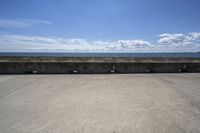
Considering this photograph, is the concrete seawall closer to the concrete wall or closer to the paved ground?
the concrete wall

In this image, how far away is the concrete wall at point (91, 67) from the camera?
1095 cm

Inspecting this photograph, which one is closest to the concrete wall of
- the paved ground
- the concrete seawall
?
the concrete seawall

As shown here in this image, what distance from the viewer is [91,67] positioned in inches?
448

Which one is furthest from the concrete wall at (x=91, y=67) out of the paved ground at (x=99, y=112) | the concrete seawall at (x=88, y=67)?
the paved ground at (x=99, y=112)

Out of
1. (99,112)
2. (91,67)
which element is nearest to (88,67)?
(91,67)

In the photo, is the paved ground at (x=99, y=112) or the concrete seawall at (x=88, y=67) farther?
the concrete seawall at (x=88, y=67)

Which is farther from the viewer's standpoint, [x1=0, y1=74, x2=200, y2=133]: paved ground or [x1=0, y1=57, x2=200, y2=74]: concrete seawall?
[x1=0, y1=57, x2=200, y2=74]: concrete seawall

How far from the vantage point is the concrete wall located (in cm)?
1095

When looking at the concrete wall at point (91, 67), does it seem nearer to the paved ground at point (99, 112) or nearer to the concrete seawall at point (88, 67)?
the concrete seawall at point (88, 67)

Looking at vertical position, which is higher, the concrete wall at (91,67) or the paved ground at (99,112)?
the concrete wall at (91,67)

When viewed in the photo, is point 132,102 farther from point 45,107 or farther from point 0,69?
point 0,69

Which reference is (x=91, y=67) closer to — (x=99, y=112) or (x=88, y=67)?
(x=88, y=67)

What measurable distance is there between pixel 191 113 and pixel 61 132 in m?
3.31

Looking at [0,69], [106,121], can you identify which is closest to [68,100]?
[106,121]
